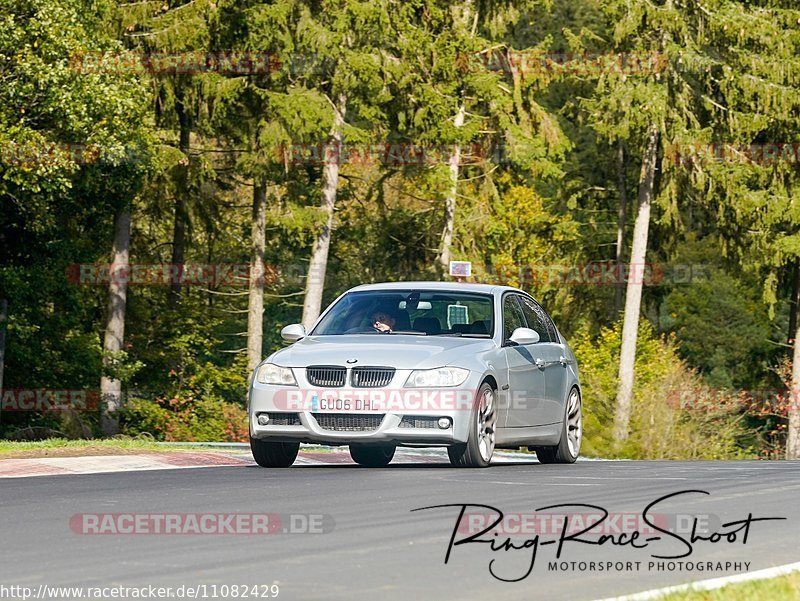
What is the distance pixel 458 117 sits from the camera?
51.3 metres

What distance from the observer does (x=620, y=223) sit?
59.2m

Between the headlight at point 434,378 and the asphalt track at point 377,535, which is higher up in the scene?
the headlight at point 434,378

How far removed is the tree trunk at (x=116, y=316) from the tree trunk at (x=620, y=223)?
22508 millimetres

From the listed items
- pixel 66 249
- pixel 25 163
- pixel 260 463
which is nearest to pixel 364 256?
pixel 66 249

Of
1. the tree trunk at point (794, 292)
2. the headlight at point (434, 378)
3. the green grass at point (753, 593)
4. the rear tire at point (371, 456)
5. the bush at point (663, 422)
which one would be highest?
the green grass at point (753, 593)

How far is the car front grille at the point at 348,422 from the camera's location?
47.9 ft

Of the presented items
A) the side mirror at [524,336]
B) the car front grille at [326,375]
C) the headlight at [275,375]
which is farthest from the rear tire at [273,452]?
the side mirror at [524,336]

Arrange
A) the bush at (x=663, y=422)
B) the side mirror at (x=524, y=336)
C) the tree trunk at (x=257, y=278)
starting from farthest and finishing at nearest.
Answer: the tree trunk at (x=257, y=278), the bush at (x=663, y=422), the side mirror at (x=524, y=336)

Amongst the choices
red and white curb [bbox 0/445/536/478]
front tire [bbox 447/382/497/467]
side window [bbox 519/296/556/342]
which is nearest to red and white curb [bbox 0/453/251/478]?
red and white curb [bbox 0/445/536/478]

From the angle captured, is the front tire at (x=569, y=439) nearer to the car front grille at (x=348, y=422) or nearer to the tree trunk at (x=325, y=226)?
the car front grille at (x=348, y=422)

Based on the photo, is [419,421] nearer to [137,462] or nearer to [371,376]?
[371,376]

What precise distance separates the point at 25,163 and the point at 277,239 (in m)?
25.0

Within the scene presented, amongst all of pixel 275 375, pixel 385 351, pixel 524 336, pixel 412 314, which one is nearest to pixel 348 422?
pixel 385 351

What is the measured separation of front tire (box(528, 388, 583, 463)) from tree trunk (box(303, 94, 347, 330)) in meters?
21.6
